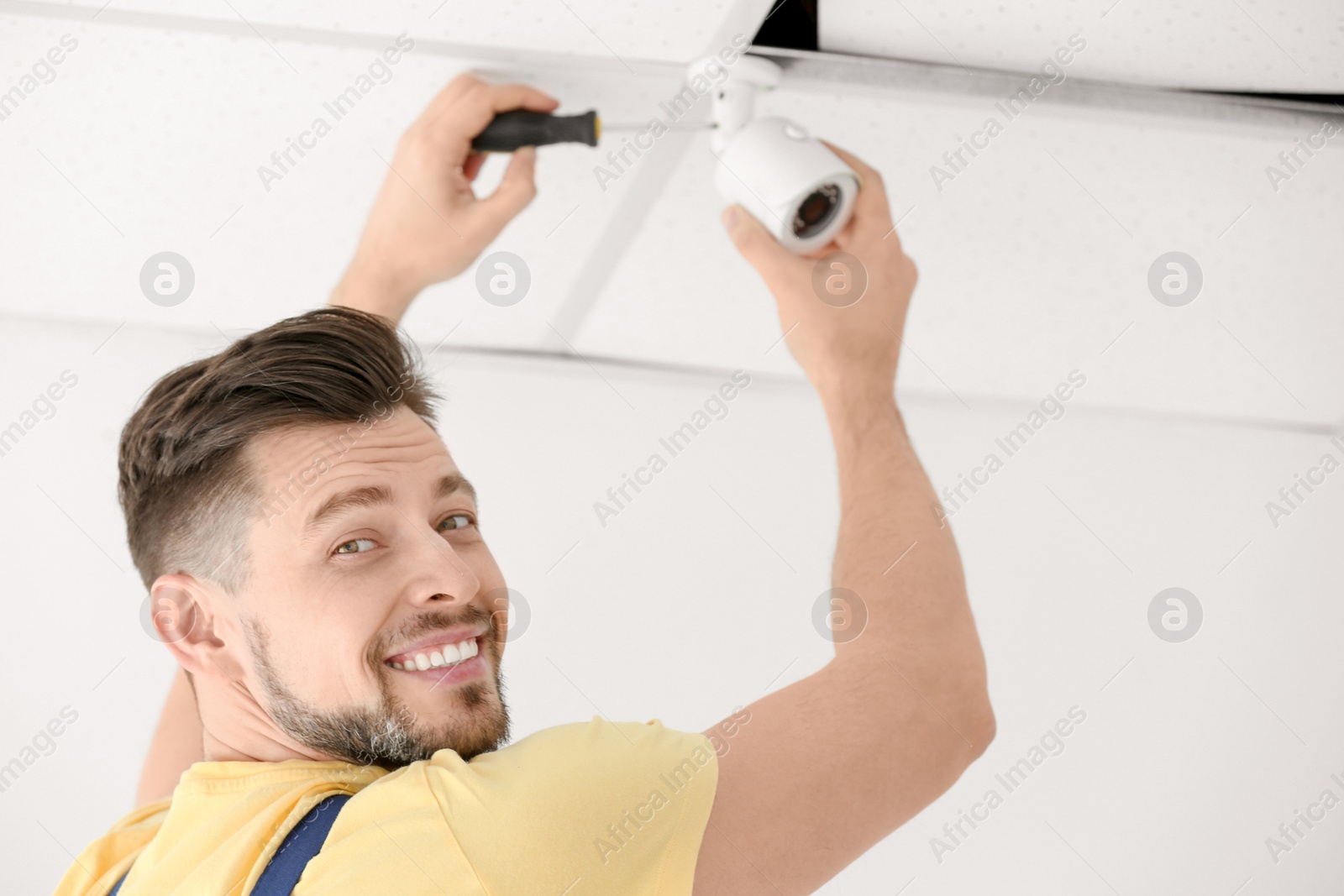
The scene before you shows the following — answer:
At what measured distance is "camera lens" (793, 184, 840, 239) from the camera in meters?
1.02

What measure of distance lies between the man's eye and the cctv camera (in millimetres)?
437

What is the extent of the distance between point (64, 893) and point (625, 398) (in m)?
0.98

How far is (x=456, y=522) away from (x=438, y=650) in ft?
0.55

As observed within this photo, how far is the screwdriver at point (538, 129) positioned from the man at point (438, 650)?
2 cm

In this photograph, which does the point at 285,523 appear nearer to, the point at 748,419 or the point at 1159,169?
the point at 748,419

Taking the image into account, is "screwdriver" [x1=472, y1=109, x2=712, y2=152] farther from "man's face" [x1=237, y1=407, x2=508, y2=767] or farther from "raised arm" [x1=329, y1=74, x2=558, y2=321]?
"man's face" [x1=237, y1=407, x2=508, y2=767]

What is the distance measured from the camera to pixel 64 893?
3.39 ft

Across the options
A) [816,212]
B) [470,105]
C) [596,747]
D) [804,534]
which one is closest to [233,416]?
[470,105]

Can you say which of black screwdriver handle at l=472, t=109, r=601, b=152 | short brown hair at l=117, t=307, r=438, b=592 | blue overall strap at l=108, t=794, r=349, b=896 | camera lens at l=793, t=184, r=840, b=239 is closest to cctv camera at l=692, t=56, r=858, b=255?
camera lens at l=793, t=184, r=840, b=239

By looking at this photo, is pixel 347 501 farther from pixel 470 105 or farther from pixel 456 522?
pixel 470 105

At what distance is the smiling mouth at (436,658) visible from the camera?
100cm

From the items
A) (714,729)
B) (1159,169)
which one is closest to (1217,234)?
(1159,169)

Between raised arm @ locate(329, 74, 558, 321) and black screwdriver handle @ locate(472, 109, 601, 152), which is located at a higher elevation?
raised arm @ locate(329, 74, 558, 321)

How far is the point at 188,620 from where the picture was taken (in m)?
1.08
